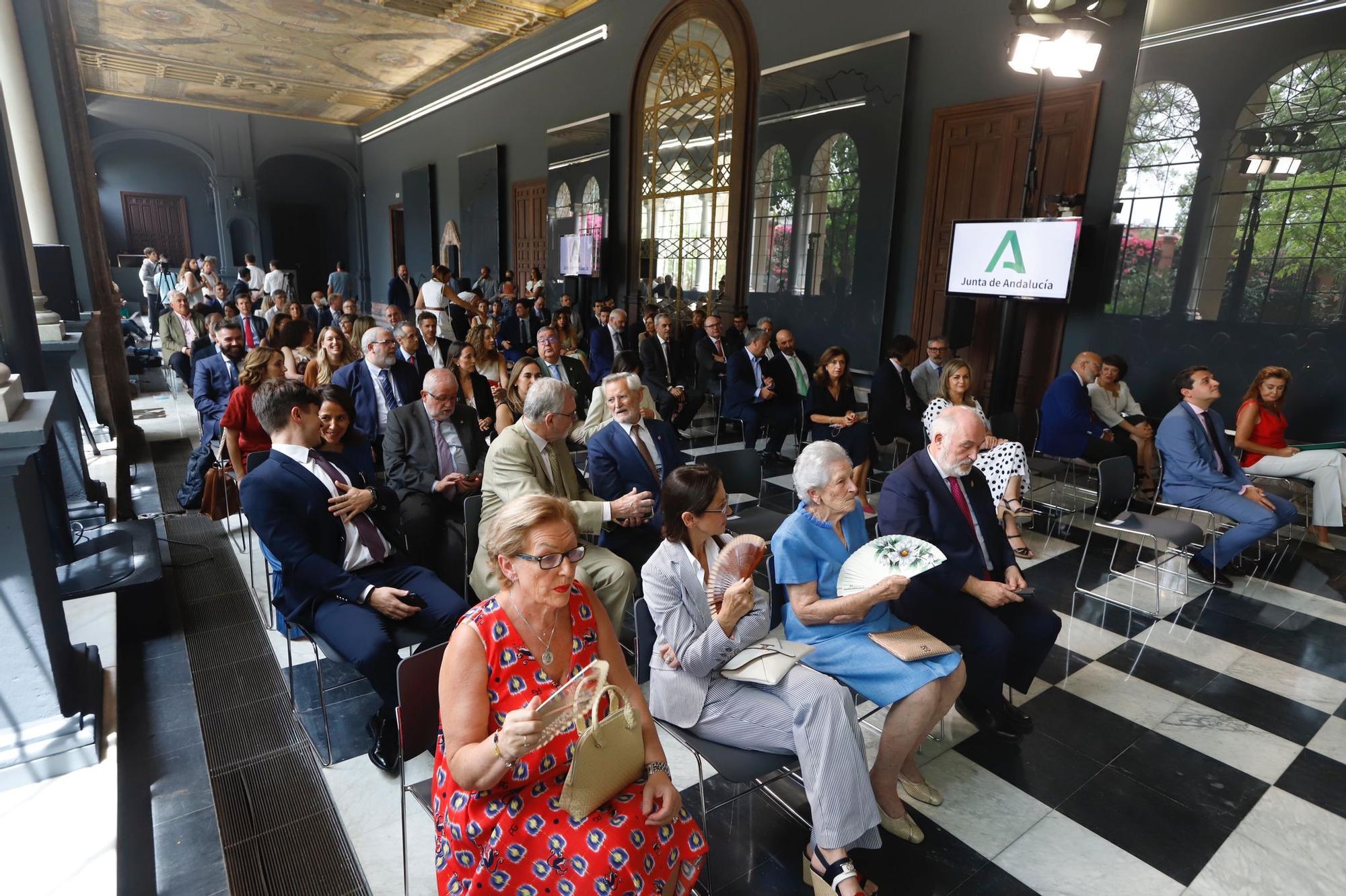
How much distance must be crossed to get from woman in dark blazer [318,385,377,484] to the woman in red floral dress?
1671mm

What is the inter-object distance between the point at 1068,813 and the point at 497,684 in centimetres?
206

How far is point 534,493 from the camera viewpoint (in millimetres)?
3109

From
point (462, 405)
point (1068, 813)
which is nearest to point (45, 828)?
point (462, 405)

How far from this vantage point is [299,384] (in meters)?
2.96

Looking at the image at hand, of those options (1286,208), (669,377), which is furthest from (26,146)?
(1286,208)

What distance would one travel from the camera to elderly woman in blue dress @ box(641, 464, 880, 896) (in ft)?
6.65

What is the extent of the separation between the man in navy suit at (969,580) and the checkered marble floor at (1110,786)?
29 centimetres

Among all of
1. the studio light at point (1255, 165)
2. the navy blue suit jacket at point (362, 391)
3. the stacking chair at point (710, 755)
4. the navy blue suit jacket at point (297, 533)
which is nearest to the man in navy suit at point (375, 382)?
the navy blue suit jacket at point (362, 391)

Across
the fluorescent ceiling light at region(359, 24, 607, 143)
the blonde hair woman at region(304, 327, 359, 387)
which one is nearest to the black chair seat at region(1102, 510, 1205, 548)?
the blonde hair woman at region(304, 327, 359, 387)

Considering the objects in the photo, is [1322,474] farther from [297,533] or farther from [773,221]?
[297,533]

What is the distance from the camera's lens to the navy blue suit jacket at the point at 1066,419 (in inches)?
218

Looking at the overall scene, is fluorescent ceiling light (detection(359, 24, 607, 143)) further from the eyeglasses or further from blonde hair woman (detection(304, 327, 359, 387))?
the eyeglasses

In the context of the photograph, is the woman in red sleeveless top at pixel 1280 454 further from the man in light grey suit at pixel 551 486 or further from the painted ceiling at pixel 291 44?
the painted ceiling at pixel 291 44

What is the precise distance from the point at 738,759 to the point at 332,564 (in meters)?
1.63
